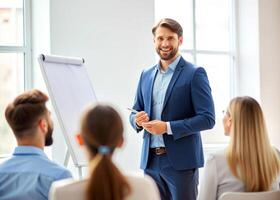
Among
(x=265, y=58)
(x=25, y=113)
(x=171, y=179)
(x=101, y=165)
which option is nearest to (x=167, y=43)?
(x=171, y=179)

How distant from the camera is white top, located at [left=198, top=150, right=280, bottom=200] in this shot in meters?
2.29

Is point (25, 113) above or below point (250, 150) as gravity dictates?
above

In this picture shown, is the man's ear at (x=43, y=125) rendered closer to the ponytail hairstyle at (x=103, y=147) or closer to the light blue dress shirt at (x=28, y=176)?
the light blue dress shirt at (x=28, y=176)

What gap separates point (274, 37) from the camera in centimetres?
511

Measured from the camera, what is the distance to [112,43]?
3996 millimetres

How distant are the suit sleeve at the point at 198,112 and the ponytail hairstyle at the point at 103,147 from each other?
1269 mm

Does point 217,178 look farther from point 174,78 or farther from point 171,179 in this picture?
point 174,78

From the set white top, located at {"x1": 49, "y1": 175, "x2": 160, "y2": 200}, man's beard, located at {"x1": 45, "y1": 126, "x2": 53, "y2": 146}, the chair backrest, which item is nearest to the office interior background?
man's beard, located at {"x1": 45, "y1": 126, "x2": 53, "y2": 146}

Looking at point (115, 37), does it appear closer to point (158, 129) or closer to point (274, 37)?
point (158, 129)

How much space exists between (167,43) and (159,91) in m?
0.33

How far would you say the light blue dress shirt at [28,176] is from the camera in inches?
77.7

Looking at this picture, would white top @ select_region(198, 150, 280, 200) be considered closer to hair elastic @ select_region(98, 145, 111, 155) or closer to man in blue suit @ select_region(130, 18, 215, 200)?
man in blue suit @ select_region(130, 18, 215, 200)

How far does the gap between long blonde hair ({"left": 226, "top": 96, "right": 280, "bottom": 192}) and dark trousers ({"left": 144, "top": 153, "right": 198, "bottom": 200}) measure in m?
0.76

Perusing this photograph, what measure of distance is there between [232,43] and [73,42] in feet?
7.43
